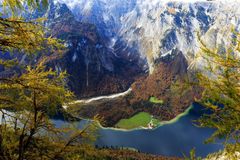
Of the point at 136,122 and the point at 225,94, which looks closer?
the point at 225,94

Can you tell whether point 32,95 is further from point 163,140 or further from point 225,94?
point 163,140

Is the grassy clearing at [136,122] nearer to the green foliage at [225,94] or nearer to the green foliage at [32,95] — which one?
the green foliage at [32,95]

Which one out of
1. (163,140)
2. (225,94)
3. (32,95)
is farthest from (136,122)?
(225,94)

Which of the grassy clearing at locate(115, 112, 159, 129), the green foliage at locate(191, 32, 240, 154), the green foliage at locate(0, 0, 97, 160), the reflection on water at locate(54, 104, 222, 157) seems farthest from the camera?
the grassy clearing at locate(115, 112, 159, 129)

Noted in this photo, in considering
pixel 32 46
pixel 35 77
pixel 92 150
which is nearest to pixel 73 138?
pixel 92 150

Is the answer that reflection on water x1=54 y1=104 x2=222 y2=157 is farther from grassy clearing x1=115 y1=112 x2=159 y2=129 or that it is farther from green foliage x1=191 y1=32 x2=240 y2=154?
green foliage x1=191 y1=32 x2=240 y2=154

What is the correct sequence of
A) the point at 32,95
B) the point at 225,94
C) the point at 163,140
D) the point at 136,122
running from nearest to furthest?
the point at 225,94 → the point at 32,95 → the point at 163,140 → the point at 136,122

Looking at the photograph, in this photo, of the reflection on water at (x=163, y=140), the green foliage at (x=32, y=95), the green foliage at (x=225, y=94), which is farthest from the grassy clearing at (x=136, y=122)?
the green foliage at (x=225, y=94)

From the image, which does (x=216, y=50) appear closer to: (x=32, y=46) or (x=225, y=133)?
(x=225, y=133)

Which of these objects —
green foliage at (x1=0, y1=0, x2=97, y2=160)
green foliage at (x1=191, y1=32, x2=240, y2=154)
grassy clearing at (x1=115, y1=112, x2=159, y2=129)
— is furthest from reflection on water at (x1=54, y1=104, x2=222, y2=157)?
green foliage at (x1=191, y1=32, x2=240, y2=154)

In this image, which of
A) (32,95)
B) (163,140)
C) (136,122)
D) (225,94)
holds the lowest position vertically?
(136,122)
